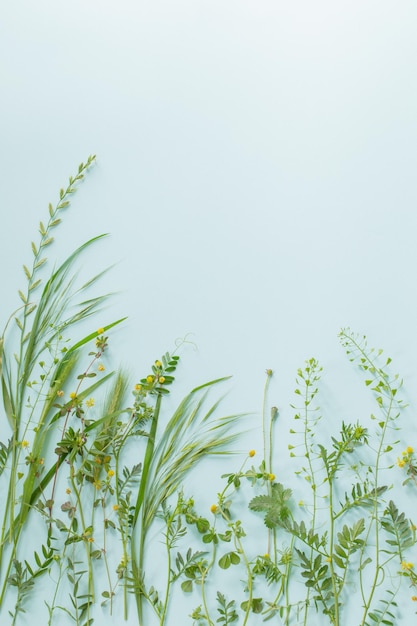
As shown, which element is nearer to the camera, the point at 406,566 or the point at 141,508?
the point at 406,566

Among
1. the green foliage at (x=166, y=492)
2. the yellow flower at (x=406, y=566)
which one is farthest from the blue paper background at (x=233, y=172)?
the yellow flower at (x=406, y=566)

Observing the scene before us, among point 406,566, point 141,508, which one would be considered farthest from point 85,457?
point 406,566

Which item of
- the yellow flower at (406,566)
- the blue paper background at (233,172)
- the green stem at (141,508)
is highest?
the blue paper background at (233,172)

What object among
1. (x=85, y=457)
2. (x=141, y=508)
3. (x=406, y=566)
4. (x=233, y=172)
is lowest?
(x=406, y=566)

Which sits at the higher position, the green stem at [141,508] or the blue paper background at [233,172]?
the blue paper background at [233,172]

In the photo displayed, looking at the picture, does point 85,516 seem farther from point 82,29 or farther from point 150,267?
point 82,29

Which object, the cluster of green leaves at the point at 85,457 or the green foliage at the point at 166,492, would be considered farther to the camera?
the cluster of green leaves at the point at 85,457

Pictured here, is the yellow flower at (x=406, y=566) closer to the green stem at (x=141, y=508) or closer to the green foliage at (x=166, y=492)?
the green foliage at (x=166, y=492)

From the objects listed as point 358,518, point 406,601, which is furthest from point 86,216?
point 406,601

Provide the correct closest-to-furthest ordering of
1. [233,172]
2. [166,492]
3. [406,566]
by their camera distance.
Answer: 1. [406,566]
2. [166,492]
3. [233,172]

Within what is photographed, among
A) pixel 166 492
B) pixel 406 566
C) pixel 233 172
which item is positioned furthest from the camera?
pixel 233 172

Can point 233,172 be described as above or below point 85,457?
above

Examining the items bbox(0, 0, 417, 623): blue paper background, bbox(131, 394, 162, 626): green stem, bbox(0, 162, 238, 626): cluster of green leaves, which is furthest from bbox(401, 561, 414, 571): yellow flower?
bbox(131, 394, 162, 626): green stem

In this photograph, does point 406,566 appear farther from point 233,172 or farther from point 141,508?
point 233,172
